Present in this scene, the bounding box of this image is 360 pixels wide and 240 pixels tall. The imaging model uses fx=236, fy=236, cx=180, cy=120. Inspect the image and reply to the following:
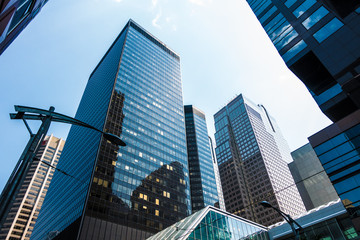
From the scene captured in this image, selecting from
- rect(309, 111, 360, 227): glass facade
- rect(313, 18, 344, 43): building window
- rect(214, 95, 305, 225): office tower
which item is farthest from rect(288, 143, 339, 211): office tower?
rect(313, 18, 344, 43): building window

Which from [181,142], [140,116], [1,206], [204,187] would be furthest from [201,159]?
[1,206]

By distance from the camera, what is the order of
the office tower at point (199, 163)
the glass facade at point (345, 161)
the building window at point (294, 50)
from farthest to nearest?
the office tower at point (199, 163)
the building window at point (294, 50)
the glass facade at point (345, 161)

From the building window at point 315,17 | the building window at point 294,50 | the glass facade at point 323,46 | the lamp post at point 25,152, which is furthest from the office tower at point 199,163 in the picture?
the lamp post at point 25,152

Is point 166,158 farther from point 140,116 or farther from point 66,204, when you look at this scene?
point 66,204

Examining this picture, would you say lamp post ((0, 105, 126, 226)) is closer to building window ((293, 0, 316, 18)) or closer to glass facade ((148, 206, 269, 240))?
glass facade ((148, 206, 269, 240))

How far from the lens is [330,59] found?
102 feet

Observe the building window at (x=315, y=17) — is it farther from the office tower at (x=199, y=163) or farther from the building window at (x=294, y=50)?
the office tower at (x=199, y=163)

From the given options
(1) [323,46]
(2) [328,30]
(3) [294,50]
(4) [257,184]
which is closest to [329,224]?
(1) [323,46]

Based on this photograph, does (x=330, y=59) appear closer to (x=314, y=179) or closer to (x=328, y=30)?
(x=328, y=30)

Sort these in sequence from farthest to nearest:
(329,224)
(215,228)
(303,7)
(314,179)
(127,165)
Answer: (314,179) → (127,165) → (303,7) → (215,228) → (329,224)

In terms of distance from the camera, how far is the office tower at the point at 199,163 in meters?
123

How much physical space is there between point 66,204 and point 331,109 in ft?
254

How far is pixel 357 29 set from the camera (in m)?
29.2

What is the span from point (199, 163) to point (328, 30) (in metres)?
116
